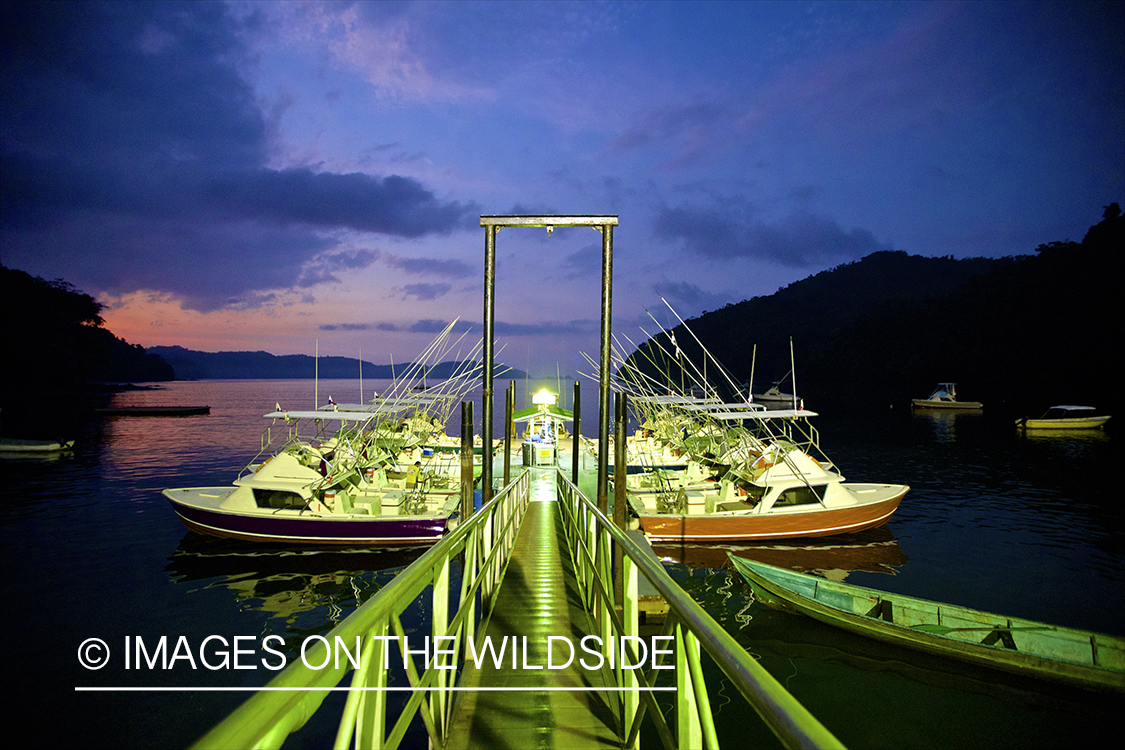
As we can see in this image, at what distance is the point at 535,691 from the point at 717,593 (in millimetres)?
10379

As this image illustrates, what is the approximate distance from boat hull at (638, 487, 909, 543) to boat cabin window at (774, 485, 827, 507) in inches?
19.4

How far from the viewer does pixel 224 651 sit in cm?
1135

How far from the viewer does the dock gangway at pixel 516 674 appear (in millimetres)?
1437

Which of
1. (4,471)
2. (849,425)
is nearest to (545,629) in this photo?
(4,471)

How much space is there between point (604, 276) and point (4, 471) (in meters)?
39.2

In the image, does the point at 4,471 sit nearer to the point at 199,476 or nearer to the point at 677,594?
the point at 199,476

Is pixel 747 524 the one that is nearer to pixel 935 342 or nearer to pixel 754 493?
pixel 754 493

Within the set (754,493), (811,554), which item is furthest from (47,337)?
(811,554)

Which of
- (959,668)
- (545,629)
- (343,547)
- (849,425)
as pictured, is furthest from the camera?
(849,425)

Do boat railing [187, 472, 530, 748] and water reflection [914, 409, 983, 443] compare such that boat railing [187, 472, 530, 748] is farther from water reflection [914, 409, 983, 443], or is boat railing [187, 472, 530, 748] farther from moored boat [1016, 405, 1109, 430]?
moored boat [1016, 405, 1109, 430]

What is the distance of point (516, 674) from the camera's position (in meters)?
4.99

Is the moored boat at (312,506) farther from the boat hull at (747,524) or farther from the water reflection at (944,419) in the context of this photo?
the water reflection at (944,419)

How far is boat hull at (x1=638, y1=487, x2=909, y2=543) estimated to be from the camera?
1677 centimetres

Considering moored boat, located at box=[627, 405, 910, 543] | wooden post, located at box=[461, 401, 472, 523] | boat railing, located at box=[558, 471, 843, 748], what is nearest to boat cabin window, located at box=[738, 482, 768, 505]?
moored boat, located at box=[627, 405, 910, 543]
